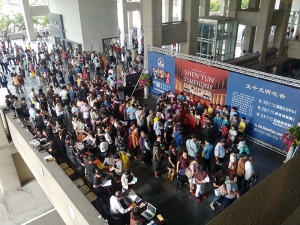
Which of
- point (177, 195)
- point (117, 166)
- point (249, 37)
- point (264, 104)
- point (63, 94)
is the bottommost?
point (177, 195)

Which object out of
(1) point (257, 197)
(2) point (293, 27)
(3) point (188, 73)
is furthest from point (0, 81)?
(2) point (293, 27)

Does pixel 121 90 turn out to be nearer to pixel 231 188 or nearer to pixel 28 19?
pixel 231 188

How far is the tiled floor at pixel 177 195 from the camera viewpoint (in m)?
7.14

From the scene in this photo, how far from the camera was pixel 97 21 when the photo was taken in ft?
70.3

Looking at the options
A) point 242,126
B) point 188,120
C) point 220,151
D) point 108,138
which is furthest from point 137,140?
point 242,126

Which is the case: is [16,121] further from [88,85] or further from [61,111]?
[88,85]

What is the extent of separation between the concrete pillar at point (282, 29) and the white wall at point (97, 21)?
12775mm

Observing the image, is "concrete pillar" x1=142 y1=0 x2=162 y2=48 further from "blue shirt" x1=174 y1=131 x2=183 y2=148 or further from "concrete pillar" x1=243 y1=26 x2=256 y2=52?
"concrete pillar" x1=243 y1=26 x2=256 y2=52

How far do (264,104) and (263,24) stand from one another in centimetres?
964

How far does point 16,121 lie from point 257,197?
10415mm

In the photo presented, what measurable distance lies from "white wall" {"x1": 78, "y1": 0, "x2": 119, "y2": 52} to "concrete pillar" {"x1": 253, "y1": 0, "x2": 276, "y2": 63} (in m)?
11.5

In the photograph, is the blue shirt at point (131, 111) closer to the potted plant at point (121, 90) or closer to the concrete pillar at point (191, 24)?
the potted plant at point (121, 90)

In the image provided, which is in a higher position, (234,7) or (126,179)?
(234,7)

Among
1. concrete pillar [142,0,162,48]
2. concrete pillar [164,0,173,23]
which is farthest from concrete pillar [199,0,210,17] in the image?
concrete pillar [142,0,162,48]
